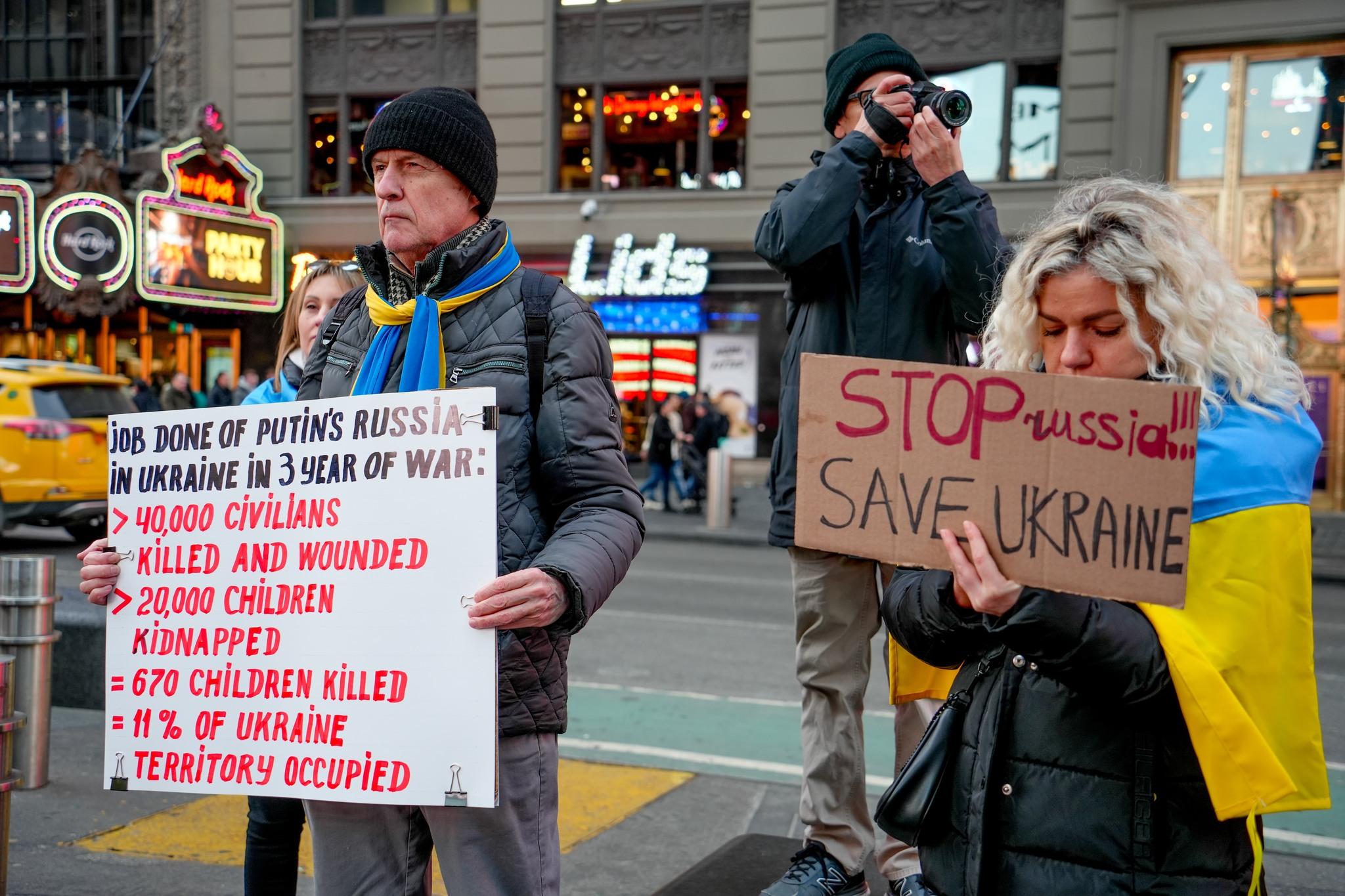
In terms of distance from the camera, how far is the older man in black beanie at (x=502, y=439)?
230cm

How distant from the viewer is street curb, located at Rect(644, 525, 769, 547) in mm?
14727

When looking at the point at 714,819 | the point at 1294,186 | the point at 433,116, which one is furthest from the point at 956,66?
the point at 433,116

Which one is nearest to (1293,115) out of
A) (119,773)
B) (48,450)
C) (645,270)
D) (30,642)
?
(645,270)

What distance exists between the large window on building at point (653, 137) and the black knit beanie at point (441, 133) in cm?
1886

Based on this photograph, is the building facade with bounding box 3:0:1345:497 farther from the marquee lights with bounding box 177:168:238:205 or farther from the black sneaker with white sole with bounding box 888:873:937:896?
the black sneaker with white sole with bounding box 888:873:937:896

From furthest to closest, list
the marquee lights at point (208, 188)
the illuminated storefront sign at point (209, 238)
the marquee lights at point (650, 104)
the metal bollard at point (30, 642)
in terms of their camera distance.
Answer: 1. the marquee lights at point (650, 104)
2. the marquee lights at point (208, 188)
3. the illuminated storefront sign at point (209, 238)
4. the metal bollard at point (30, 642)

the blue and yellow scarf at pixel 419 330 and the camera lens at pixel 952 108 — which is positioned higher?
the camera lens at pixel 952 108

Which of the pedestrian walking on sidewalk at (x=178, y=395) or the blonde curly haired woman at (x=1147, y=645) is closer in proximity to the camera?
the blonde curly haired woman at (x=1147, y=645)

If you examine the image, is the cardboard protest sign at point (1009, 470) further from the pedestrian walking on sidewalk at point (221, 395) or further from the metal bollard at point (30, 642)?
the pedestrian walking on sidewalk at point (221, 395)

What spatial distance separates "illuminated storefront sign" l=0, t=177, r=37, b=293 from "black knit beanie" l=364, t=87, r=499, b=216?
1473 centimetres

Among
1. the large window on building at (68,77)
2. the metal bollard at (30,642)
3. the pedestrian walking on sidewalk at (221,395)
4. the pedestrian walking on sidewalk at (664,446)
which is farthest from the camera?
the large window on building at (68,77)

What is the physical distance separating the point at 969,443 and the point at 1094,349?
0.34 meters

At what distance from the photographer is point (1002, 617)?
1.80m

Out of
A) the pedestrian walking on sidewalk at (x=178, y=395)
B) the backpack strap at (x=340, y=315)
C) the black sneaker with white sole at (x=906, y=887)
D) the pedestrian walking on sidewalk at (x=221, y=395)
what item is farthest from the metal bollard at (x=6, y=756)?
the pedestrian walking on sidewalk at (x=178, y=395)
